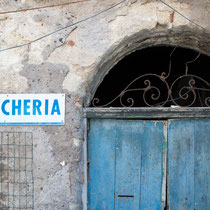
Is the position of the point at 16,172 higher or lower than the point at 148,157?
lower

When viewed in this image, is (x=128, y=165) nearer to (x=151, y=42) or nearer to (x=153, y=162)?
(x=153, y=162)

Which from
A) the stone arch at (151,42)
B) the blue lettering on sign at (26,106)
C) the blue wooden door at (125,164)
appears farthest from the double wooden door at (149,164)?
the blue lettering on sign at (26,106)

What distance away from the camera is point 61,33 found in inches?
97.0

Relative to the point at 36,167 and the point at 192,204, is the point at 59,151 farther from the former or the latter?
the point at 192,204

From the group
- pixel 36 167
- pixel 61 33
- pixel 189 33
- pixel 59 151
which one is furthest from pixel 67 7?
pixel 36 167

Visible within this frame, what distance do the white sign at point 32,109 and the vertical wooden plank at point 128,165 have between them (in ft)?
2.06

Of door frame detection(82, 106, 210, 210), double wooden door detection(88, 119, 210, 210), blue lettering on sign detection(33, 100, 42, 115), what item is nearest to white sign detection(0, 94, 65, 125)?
blue lettering on sign detection(33, 100, 42, 115)

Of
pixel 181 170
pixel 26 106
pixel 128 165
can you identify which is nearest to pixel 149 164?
pixel 128 165

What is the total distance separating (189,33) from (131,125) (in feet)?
3.51

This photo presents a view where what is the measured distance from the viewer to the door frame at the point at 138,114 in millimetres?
2439

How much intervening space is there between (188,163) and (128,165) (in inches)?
23.3

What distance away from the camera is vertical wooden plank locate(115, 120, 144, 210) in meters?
2.52

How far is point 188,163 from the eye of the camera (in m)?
2.49

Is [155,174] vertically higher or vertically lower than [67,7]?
lower
